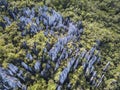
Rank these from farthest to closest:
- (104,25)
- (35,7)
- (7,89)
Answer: (104,25)
(35,7)
(7,89)

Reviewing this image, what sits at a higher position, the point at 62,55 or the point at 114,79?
the point at 62,55

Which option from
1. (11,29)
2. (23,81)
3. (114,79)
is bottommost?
(114,79)

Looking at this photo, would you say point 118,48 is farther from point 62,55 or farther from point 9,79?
point 9,79

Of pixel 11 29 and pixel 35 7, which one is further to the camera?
pixel 35 7

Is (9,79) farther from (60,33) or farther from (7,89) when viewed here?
(60,33)

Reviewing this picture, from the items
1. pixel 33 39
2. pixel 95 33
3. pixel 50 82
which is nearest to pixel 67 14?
pixel 95 33

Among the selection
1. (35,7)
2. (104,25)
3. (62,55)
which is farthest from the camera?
(104,25)
